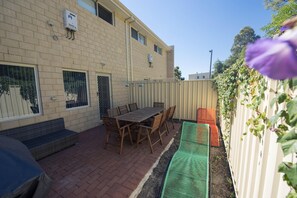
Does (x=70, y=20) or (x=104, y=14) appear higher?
(x=104, y=14)

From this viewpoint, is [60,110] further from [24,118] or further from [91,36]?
[91,36]

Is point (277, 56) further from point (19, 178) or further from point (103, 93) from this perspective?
point (103, 93)

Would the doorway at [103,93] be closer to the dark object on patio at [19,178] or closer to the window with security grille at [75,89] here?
the window with security grille at [75,89]

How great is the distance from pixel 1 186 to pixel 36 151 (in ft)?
7.37

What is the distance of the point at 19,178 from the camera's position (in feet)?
3.73

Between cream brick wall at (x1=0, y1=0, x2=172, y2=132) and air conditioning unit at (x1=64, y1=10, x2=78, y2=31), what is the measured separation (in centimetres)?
14

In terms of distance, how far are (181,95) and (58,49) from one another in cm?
474

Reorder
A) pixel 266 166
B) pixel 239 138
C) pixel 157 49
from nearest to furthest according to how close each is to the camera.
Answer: pixel 266 166
pixel 239 138
pixel 157 49

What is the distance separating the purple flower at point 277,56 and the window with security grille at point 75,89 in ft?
15.9

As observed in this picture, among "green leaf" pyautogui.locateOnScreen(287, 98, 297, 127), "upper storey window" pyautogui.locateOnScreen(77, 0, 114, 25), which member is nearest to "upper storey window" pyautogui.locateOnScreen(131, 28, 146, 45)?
"upper storey window" pyautogui.locateOnScreen(77, 0, 114, 25)

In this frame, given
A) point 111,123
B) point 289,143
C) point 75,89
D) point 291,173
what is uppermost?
point 75,89

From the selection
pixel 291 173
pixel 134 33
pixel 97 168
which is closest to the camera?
pixel 291 173

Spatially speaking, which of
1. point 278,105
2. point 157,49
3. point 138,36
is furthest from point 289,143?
point 157,49

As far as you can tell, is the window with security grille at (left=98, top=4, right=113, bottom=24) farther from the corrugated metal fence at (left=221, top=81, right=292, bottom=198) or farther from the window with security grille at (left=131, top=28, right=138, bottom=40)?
the corrugated metal fence at (left=221, top=81, right=292, bottom=198)
